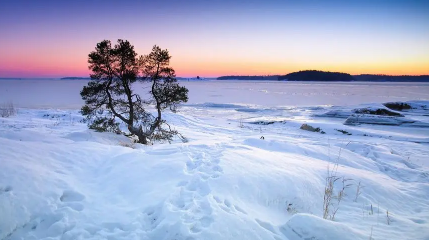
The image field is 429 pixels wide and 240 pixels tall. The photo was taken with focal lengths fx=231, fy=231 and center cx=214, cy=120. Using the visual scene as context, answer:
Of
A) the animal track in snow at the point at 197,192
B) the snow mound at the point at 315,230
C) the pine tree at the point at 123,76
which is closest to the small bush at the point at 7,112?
the pine tree at the point at 123,76

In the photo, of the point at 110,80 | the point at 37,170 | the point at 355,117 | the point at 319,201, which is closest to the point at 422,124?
the point at 355,117

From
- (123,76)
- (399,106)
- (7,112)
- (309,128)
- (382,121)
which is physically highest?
(123,76)

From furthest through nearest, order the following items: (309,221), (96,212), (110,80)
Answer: (110,80), (96,212), (309,221)

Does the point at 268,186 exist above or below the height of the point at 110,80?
below

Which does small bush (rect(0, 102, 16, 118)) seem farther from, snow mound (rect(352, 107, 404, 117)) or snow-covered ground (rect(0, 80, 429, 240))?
snow mound (rect(352, 107, 404, 117))

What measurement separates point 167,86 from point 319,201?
861 cm

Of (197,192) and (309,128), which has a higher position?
(197,192)

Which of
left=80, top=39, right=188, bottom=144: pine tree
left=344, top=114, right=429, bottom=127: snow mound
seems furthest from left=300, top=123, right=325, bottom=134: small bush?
left=80, top=39, right=188, bottom=144: pine tree

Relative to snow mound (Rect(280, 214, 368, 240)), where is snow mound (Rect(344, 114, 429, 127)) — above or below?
below

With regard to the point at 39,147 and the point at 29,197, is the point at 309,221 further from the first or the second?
the point at 39,147

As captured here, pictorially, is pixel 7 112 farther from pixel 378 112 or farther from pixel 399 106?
pixel 399 106

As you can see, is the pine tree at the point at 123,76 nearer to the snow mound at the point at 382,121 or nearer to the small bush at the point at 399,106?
the snow mound at the point at 382,121

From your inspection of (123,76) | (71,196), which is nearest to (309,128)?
(123,76)

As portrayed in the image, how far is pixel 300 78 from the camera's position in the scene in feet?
609
